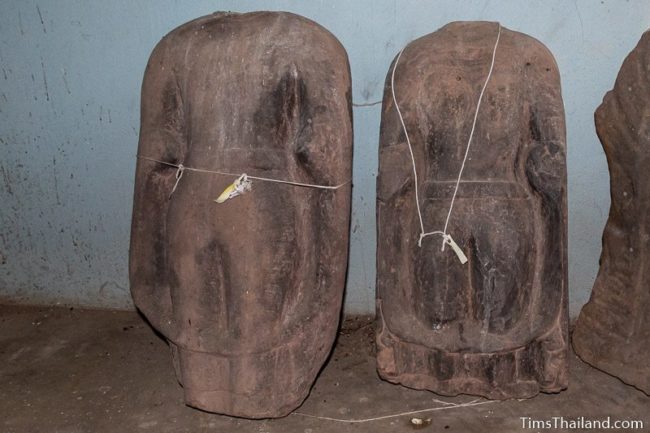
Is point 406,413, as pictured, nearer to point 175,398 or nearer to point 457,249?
point 457,249

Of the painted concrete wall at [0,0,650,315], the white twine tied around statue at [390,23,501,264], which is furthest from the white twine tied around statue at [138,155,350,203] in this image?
the painted concrete wall at [0,0,650,315]

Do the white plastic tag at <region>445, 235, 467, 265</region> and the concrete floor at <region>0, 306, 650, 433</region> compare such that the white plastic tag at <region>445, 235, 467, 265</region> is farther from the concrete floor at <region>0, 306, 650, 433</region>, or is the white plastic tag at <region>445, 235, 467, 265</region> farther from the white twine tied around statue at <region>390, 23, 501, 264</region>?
the concrete floor at <region>0, 306, 650, 433</region>

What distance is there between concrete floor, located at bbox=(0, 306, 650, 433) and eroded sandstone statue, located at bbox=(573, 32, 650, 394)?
4.5 inches

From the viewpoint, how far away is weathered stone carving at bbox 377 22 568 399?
2357mm

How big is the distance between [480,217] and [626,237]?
66 centimetres

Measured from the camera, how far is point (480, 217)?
7.69 feet

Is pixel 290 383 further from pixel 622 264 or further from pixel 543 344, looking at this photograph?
pixel 622 264

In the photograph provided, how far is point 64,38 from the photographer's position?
303 centimetres

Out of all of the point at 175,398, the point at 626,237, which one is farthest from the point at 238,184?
the point at 626,237

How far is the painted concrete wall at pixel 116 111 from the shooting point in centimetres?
275

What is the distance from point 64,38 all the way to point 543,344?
7.46 ft

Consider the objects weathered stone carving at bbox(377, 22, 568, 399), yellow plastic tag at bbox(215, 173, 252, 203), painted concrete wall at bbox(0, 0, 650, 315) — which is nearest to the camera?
yellow plastic tag at bbox(215, 173, 252, 203)

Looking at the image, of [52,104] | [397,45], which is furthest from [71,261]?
[397,45]

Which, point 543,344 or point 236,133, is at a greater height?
point 236,133
